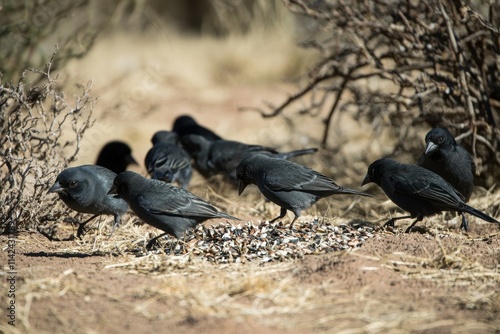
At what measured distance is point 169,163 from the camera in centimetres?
811

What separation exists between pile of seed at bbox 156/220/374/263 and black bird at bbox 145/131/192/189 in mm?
1556

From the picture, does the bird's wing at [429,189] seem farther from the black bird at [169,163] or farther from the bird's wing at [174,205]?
the black bird at [169,163]

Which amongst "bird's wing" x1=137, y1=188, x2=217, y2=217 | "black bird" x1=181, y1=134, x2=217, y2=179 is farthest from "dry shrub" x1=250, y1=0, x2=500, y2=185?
"bird's wing" x1=137, y1=188, x2=217, y2=217

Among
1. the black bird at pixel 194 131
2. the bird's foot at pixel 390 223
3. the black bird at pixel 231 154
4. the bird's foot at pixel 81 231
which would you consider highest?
the black bird at pixel 194 131

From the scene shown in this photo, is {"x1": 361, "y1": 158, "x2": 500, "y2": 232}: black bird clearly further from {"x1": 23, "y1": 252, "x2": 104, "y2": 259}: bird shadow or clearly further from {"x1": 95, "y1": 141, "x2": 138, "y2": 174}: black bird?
{"x1": 95, "y1": 141, "x2": 138, "y2": 174}: black bird

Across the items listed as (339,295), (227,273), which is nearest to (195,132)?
(227,273)

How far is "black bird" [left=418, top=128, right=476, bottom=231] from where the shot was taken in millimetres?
6780

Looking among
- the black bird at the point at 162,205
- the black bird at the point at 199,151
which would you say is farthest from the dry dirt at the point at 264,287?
the black bird at the point at 199,151

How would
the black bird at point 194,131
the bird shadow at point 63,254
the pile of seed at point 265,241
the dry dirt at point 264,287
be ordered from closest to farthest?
the dry dirt at point 264,287 → the pile of seed at point 265,241 → the bird shadow at point 63,254 → the black bird at point 194,131

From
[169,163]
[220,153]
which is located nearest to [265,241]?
[169,163]

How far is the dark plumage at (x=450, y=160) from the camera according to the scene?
679cm

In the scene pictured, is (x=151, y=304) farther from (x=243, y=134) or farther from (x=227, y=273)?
(x=243, y=134)

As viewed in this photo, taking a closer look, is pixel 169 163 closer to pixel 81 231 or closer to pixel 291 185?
pixel 81 231

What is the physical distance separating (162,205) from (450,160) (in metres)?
2.66
